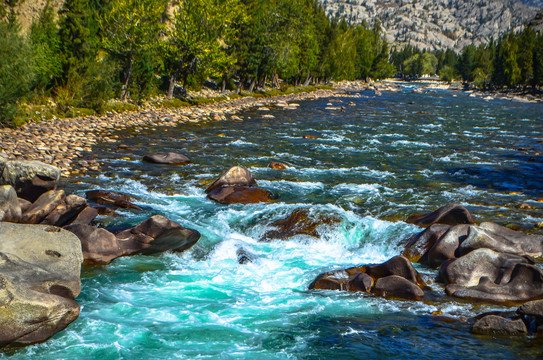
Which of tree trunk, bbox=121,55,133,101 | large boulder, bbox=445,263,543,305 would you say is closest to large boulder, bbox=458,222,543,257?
large boulder, bbox=445,263,543,305

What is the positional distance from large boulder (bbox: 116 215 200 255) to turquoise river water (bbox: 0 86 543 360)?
302mm

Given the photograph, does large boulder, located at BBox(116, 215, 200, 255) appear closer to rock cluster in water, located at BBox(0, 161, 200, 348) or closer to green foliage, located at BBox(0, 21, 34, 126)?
rock cluster in water, located at BBox(0, 161, 200, 348)

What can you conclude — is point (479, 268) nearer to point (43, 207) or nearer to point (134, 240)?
point (134, 240)

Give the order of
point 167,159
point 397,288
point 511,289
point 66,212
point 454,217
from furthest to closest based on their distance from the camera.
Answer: point 167,159 → point 454,217 → point 66,212 → point 397,288 → point 511,289

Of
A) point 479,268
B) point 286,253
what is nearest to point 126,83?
point 286,253

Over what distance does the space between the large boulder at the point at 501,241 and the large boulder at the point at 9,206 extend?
13.1 meters

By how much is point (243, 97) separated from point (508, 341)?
5829cm

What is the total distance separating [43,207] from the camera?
16.0 meters

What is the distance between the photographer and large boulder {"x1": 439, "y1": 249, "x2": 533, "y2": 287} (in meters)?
13.3

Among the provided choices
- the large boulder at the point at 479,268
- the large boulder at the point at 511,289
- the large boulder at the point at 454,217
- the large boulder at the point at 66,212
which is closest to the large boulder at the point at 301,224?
the large boulder at the point at 454,217

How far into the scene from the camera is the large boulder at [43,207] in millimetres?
15758

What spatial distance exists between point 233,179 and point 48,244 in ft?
34.0

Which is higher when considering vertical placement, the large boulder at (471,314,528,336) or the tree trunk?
the tree trunk

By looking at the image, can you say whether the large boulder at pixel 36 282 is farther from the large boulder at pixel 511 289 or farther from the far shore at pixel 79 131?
the large boulder at pixel 511 289
